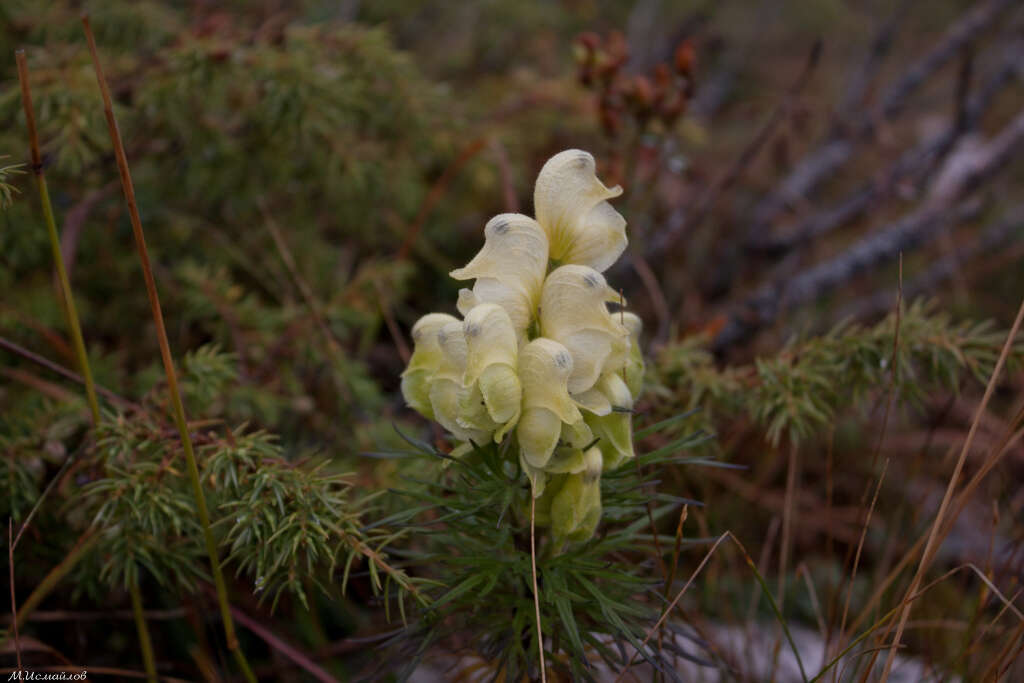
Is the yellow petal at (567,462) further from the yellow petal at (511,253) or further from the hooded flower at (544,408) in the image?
the yellow petal at (511,253)

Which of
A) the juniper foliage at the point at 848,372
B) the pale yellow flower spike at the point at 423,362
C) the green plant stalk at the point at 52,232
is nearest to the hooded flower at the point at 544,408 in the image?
the pale yellow flower spike at the point at 423,362

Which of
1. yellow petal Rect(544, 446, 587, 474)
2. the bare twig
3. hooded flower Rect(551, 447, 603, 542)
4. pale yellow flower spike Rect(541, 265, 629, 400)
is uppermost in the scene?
pale yellow flower spike Rect(541, 265, 629, 400)

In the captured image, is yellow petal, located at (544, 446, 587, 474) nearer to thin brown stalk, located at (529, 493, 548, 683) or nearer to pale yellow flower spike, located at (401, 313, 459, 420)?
thin brown stalk, located at (529, 493, 548, 683)

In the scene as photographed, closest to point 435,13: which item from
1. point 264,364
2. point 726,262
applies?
point 726,262

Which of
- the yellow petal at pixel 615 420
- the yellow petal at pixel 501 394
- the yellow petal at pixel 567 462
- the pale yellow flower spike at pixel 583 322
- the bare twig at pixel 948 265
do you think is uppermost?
the pale yellow flower spike at pixel 583 322

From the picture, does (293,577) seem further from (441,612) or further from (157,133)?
(157,133)

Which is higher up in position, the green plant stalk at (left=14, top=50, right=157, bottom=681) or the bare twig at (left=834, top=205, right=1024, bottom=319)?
the green plant stalk at (left=14, top=50, right=157, bottom=681)

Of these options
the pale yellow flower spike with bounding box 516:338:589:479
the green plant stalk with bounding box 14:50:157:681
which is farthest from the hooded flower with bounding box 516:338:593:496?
the green plant stalk with bounding box 14:50:157:681

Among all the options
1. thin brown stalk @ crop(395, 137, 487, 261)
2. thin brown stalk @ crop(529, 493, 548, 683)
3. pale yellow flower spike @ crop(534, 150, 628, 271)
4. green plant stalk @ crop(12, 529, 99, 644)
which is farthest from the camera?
thin brown stalk @ crop(395, 137, 487, 261)
